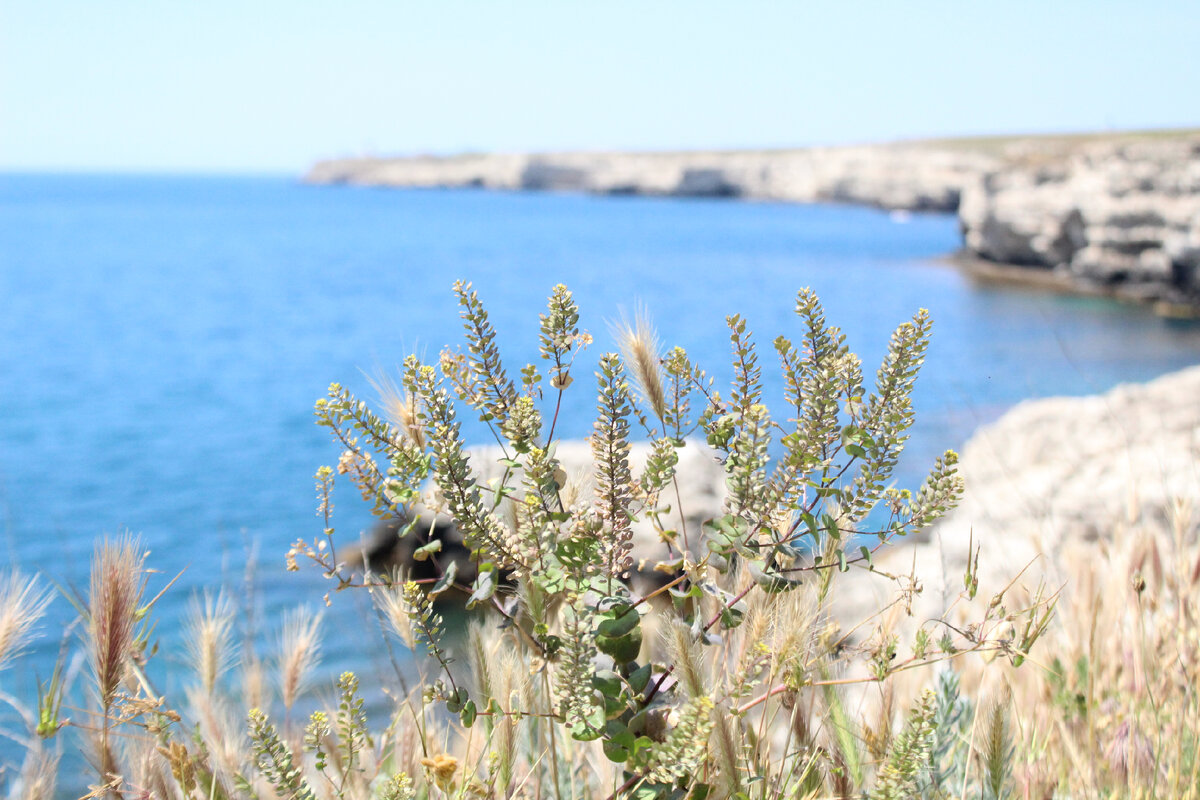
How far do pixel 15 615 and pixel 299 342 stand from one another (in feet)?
75.7

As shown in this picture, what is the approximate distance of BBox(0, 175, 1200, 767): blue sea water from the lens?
10.9 metres

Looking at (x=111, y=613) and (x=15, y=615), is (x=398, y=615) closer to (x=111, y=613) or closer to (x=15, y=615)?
(x=111, y=613)

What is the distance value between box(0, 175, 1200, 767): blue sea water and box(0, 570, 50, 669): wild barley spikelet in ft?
0.76

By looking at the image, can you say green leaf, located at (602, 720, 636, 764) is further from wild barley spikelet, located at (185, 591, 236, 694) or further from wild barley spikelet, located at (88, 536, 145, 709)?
wild barley spikelet, located at (185, 591, 236, 694)

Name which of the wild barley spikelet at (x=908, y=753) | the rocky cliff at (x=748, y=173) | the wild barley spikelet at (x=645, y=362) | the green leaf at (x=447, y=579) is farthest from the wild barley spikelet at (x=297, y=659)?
the rocky cliff at (x=748, y=173)

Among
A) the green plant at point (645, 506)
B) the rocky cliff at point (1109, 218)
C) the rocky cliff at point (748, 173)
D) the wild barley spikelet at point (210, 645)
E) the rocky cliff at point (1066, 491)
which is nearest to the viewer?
the green plant at point (645, 506)

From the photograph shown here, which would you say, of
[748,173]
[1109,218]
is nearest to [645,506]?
[1109,218]

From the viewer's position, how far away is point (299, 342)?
2344cm

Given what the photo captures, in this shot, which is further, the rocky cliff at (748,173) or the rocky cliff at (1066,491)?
the rocky cliff at (748,173)

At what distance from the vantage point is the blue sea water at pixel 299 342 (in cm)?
1088

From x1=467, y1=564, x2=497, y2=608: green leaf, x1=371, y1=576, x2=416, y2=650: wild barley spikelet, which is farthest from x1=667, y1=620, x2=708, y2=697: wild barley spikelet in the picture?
x1=371, y1=576, x2=416, y2=650: wild barley spikelet

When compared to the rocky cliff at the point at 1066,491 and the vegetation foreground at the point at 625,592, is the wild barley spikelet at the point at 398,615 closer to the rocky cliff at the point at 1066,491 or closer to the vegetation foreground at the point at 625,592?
the vegetation foreground at the point at 625,592

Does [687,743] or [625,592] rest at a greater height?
[625,592]

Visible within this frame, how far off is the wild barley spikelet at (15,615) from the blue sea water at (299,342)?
23 cm
